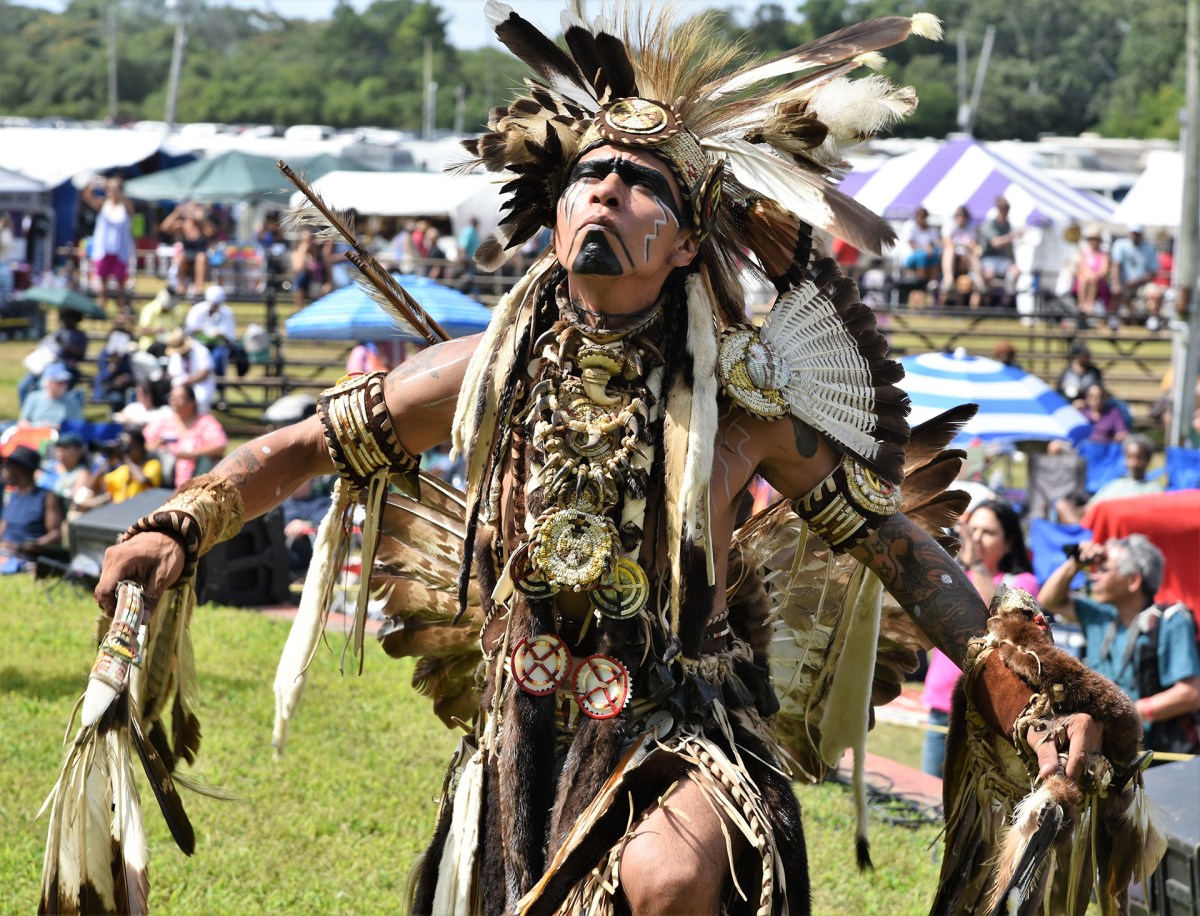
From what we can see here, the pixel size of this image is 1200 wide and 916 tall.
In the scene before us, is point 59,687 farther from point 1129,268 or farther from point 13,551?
point 1129,268

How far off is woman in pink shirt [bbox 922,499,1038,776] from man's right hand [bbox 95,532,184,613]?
437 centimetres

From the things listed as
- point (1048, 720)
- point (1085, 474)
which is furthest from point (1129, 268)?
point (1048, 720)

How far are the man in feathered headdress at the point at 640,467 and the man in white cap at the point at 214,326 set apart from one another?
15.0m

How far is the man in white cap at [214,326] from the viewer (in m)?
18.1

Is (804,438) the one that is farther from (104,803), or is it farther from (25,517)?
(25,517)

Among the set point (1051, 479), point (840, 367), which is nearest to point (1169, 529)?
point (1051, 479)

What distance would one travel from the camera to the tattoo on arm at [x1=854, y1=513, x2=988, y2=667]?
3469 mm

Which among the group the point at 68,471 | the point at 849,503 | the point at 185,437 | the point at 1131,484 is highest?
the point at 849,503

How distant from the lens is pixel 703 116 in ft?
11.6

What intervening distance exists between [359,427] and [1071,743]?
66.0 inches

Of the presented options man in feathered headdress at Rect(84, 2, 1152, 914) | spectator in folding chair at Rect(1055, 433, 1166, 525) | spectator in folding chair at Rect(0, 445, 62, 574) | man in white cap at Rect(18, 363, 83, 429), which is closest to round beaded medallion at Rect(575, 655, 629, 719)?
man in feathered headdress at Rect(84, 2, 1152, 914)

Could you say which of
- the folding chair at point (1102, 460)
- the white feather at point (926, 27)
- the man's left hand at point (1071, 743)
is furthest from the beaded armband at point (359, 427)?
the folding chair at point (1102, 460)

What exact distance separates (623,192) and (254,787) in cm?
360

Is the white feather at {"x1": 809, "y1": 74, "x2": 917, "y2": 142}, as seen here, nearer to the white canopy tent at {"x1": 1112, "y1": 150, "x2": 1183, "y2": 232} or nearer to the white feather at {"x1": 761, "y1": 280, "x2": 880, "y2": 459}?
the white feather at {"x1": 761, "y1": 280, "x2": 880, "y2": 459}
